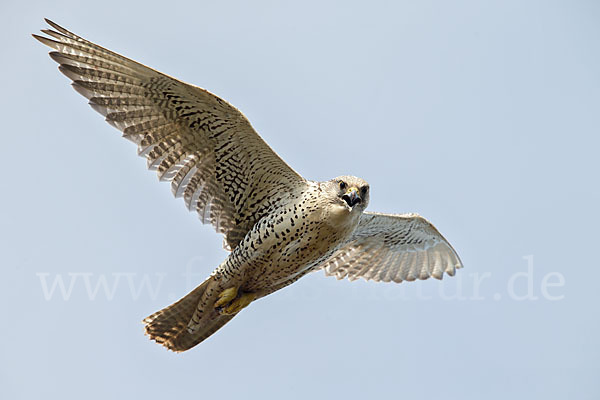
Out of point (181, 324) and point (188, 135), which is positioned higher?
point (188, 135)

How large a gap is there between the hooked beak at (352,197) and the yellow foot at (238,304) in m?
1.77

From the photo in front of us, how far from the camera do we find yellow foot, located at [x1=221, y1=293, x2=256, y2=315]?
978 centimetres

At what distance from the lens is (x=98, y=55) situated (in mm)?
9039

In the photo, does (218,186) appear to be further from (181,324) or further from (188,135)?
(181,324)

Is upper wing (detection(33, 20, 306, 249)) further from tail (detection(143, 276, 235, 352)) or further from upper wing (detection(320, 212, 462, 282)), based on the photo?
upper wing (detection(320, 212, 462, 282))

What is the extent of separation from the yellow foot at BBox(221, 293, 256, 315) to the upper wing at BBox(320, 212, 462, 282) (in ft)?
5.84

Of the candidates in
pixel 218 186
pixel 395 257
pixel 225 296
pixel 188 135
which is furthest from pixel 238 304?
pixel 395 257

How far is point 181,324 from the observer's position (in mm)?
9961

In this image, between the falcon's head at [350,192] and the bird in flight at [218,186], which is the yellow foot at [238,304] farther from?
the falcon's head at [350,192]

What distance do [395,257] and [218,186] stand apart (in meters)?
3.10

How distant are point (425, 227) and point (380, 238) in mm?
649

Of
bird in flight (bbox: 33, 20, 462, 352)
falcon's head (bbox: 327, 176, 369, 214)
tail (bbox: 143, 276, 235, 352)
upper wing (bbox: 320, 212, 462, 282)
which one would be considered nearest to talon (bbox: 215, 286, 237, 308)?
bird in flight (bbox: 33, 20, 462, 352)

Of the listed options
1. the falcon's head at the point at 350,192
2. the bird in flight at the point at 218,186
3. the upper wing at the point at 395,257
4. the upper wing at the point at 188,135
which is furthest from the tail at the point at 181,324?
the upper wing at the point at 395,257

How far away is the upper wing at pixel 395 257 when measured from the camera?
1134cm
